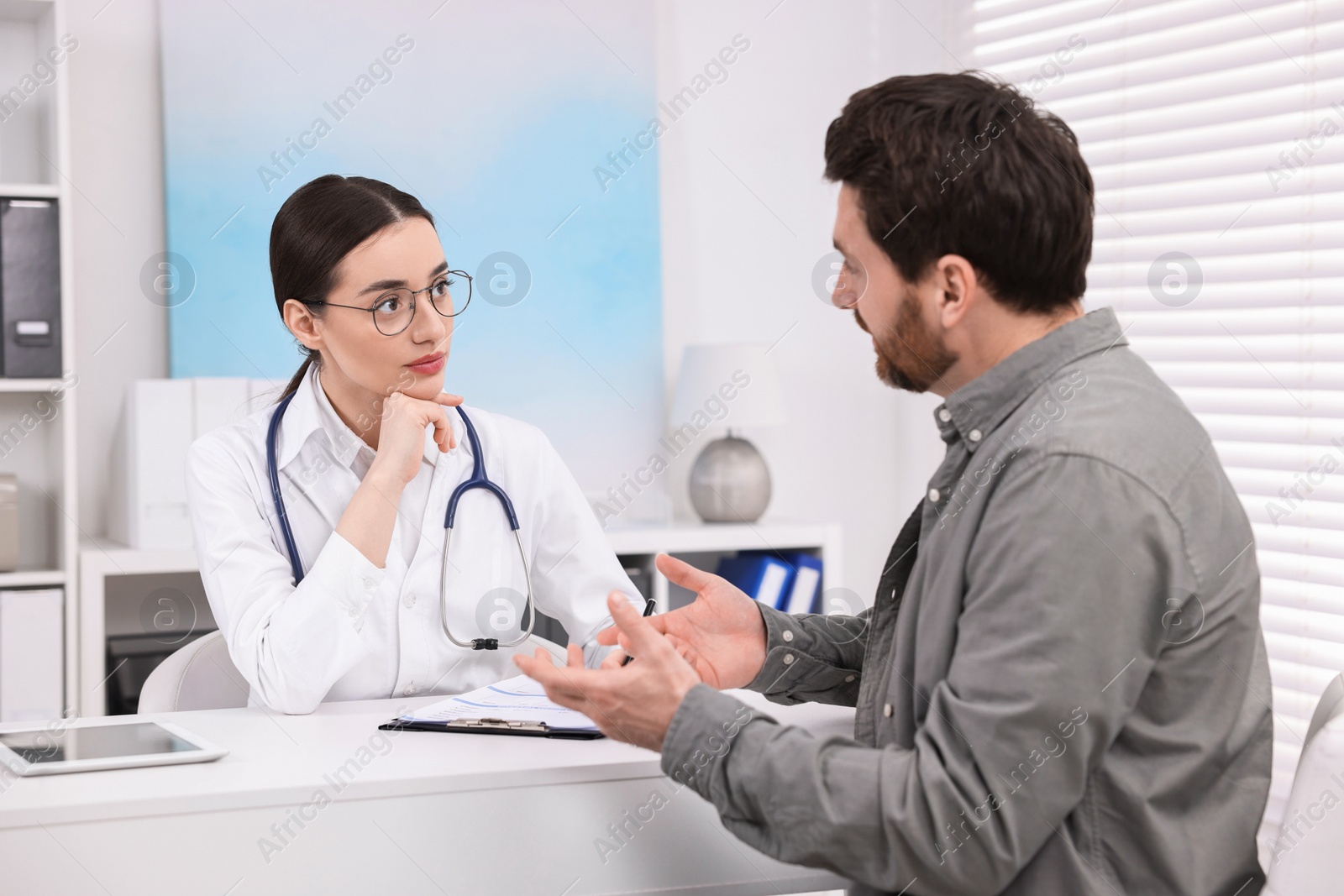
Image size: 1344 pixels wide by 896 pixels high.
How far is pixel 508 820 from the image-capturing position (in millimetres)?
1080

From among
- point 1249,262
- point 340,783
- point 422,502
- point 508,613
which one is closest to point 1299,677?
point 1249,262

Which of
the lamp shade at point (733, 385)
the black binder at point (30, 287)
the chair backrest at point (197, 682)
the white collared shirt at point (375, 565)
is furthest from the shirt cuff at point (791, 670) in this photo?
the black binder at point (30, 287)

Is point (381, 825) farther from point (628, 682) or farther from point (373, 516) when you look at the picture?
point (373, 516)

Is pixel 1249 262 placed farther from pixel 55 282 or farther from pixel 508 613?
pixel 55 282

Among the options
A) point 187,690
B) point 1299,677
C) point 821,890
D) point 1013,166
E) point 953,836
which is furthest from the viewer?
point 1299,677

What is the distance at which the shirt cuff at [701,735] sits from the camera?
1.01m

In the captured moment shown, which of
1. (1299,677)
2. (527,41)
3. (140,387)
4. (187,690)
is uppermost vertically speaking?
(527,41)

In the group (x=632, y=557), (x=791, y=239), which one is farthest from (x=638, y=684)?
(x=791, y=239)

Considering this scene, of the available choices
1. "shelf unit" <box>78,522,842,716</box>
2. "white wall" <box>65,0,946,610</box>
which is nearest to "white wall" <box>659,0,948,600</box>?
"white wall" <box>65,0,946,610</box>

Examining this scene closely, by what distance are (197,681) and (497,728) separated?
26.3 inches

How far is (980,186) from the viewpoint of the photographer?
40.9 inches

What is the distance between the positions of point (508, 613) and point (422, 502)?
0.21 meters

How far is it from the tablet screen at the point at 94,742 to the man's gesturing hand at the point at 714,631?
47 cm

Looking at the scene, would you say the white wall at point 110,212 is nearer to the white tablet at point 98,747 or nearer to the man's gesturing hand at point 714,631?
the white tablet at point 98,747
